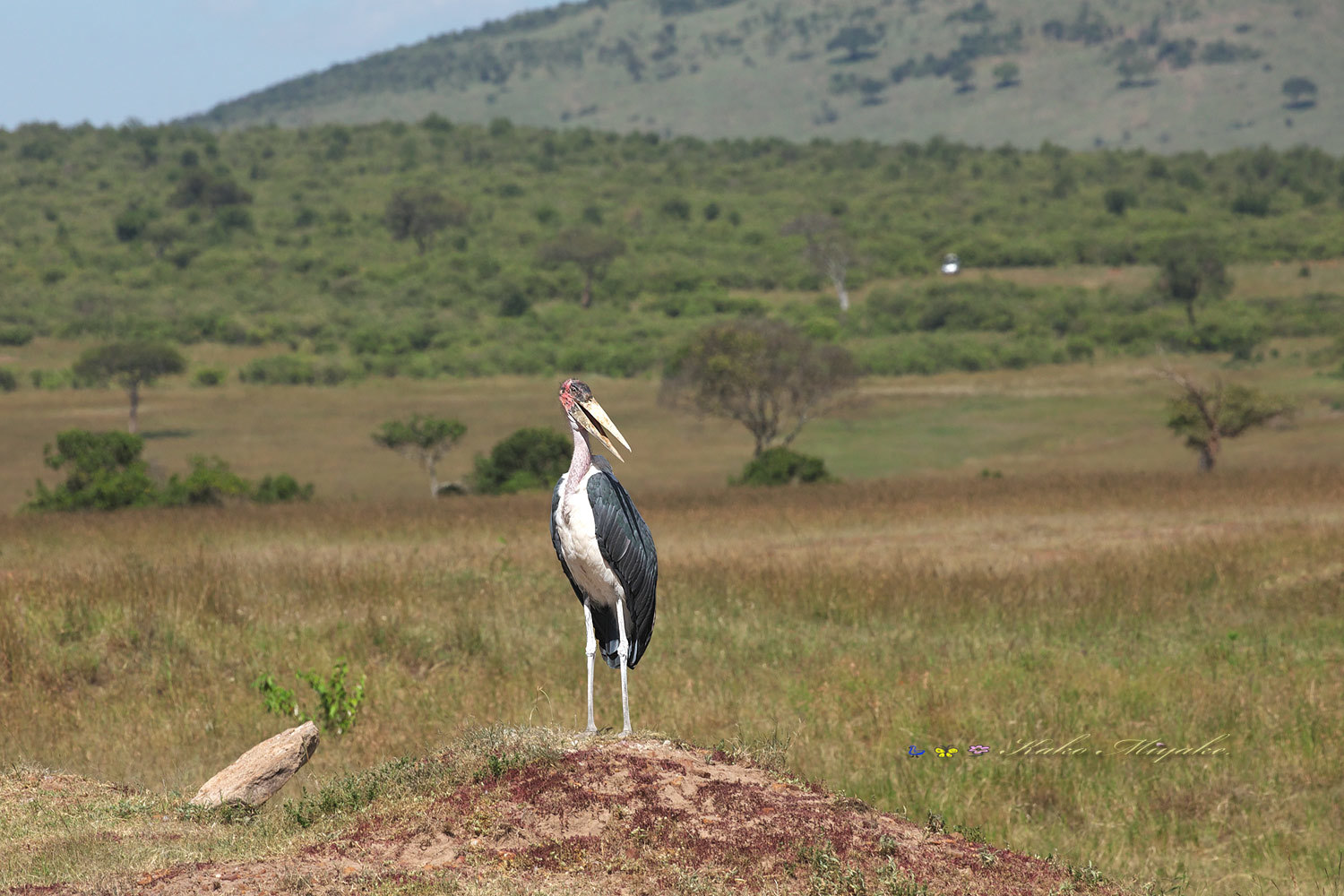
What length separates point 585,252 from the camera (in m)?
111

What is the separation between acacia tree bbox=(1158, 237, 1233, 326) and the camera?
93312mm

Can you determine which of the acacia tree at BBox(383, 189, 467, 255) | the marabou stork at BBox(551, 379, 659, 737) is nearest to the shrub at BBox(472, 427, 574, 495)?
the marabou stork at BBox(551, 379, 659, 737)

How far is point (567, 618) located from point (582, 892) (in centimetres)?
808

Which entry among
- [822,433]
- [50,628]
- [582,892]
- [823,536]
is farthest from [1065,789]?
[822,433]

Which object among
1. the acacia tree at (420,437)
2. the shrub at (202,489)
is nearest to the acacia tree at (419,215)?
the acacia tree at (420,437)

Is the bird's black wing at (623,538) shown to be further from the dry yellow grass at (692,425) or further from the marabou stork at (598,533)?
the dry yellow grass at (692,425)

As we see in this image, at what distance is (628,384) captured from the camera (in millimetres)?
79312

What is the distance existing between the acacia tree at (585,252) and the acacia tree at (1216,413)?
252 ft

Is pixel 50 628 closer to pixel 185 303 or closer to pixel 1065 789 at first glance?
pixel 1065 789

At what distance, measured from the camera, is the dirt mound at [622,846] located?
5547 mm

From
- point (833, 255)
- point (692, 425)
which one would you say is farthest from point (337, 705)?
point (833, 255)

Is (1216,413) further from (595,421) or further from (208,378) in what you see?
(208,378)

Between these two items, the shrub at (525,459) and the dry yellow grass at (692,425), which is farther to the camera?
the dry yellow grass at (692,425)

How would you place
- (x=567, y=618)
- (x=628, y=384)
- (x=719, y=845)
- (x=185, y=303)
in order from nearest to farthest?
(x=719, y=845) < (x=567, y=618) < (x=628, y=384) < (x=185, y=303)
